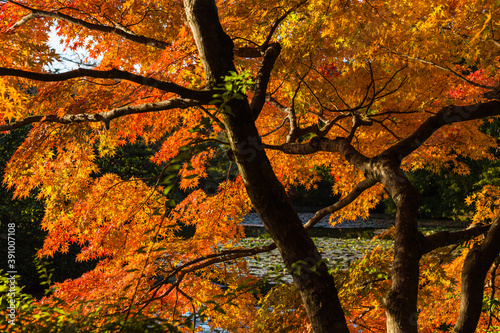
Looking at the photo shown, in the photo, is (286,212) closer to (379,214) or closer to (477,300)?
(477,300)

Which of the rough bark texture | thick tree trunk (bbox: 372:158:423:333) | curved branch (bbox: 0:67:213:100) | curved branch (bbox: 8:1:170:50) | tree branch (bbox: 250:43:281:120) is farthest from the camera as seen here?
curved branch (bbox: 8:1:170:50)

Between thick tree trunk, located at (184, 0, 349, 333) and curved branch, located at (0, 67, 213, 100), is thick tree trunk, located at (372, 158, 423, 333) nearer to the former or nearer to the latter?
thick tree trunk, located at (184, 0, 349, 333)

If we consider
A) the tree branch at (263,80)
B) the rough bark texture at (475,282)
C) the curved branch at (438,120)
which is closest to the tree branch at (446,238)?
the rough bark texture at (475,282)

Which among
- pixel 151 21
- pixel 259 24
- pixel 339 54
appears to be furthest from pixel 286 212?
pixel 151 21

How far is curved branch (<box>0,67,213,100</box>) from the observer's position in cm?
179

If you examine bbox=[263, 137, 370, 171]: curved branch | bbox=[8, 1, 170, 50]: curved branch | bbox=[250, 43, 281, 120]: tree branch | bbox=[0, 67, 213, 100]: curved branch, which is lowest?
bbox=[263, 137, 370, 171]: curved branch

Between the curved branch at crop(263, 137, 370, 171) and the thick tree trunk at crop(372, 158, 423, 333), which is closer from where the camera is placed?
the thick tree trunk at crop(372, 158, 423, 333)

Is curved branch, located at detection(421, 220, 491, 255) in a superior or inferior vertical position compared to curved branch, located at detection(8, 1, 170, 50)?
inferior

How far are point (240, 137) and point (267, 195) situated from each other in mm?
392

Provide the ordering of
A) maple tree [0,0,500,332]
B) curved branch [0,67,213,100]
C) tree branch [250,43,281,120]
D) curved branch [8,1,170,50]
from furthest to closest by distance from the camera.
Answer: curved branch [8,1,170,50] < tree branch [250,43,281,120] < maple tree [0,0,500,332] < curved branch [0,67,213,100]

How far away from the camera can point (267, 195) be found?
2.30m

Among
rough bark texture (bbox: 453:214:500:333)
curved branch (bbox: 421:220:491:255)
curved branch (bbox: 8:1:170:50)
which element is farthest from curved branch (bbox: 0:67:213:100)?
rough bark texture (bbox: 453:214:500:333)

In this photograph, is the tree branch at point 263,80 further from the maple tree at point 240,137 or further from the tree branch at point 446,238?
the tree branch at point 446,238

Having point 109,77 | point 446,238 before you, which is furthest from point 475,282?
point 109,77
